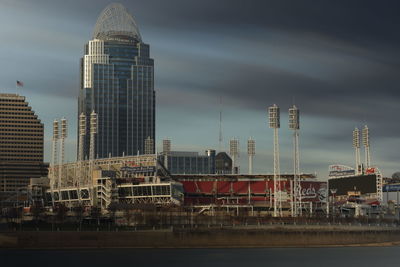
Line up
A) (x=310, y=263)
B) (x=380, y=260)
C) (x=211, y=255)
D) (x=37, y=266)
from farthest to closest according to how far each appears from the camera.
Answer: (x=211, y=255) < (x=380, y=260) < (x=310, y=263) < (x=37, y=266)

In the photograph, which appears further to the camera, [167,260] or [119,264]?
[167,260]

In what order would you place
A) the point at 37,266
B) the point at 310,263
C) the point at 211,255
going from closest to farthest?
the point at 37,266
the point at 310,263
the point at 211,255

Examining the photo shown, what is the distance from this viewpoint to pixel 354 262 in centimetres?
17612

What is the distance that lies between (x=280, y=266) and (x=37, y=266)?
166 ft

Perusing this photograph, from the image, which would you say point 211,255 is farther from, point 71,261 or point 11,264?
point 11,264

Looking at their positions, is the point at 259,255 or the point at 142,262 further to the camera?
the point at 259,255

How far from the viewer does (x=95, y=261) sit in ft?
554

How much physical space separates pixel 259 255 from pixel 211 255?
12.2m

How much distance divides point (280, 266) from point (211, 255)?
34.4 metres

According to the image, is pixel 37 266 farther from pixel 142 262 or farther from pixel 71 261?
pixel 142 262

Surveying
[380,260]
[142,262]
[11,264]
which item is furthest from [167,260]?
[380,260]

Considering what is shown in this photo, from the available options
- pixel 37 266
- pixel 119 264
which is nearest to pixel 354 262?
pixel 119 264

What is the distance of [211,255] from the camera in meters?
196

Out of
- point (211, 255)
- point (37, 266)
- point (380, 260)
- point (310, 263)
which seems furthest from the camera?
point (211, 255)
